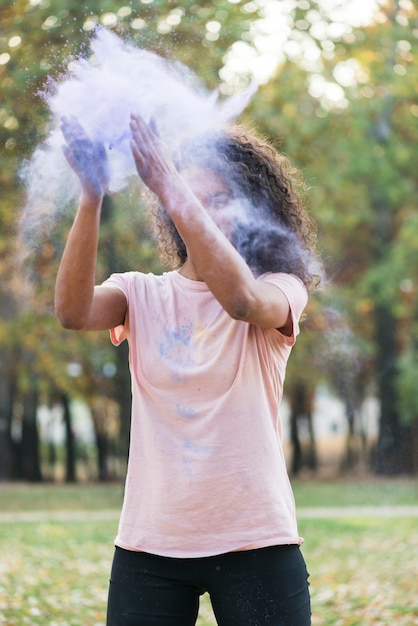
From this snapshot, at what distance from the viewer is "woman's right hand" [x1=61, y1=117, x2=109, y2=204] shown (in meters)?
2.20

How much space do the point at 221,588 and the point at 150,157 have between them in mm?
1007

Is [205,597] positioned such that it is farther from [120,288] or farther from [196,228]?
[196,228]

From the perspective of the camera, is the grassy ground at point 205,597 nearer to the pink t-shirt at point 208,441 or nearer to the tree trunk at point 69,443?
the pink t-shirt at point 208,441

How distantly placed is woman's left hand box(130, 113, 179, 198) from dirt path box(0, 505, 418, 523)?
498 inches

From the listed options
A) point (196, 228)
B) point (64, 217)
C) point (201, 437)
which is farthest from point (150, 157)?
point (64, 217)

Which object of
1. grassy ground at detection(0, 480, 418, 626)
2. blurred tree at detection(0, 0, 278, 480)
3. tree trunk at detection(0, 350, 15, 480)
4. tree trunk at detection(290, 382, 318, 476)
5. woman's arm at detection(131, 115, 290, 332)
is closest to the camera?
woman's arm at detection(131, 115, 290, 332)

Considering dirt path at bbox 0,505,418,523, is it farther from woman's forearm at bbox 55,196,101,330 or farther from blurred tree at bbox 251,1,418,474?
woman's forearm at bbox 55,196,101,330

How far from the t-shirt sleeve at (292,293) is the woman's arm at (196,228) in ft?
0.64

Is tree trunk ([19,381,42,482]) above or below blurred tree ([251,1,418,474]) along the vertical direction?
below

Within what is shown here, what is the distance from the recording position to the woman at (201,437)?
89.4 inches

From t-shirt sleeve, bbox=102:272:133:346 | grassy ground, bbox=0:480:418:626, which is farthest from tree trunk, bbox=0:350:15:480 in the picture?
t-shirt sleeve, bbox=102:272:133:346

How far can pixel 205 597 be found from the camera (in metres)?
7.49

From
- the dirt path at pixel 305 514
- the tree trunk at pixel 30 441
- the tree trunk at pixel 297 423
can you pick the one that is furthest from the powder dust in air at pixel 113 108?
the tree trunk at pixel 297 423

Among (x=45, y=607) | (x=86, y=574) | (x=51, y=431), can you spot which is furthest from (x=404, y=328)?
(x=45, y=607)
